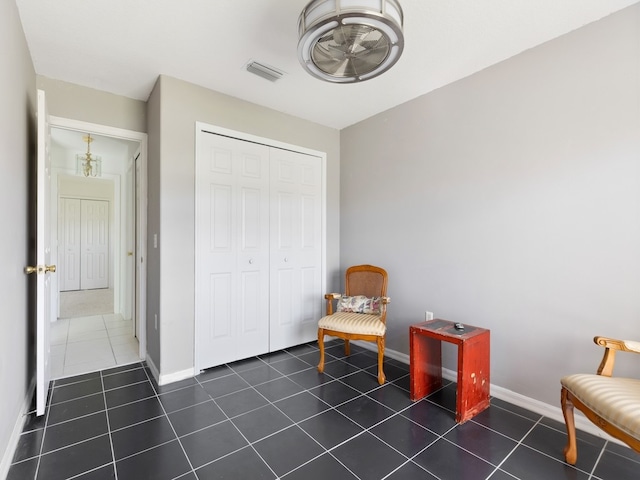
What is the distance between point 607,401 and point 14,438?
2.99 meters

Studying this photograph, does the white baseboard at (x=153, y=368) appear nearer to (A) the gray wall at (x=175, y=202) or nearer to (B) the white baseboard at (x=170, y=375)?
(B) the white baseboard at (x=170, y=375)

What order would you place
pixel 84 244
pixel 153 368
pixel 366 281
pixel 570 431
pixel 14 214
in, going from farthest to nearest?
pixel 84 244 < pixel 366 281 < pixel 153 368 < pixel 14 214 < pixel 570 431

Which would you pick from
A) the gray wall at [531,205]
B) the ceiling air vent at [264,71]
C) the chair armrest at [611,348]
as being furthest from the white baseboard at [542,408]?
the ceiling air vent at [264,71]

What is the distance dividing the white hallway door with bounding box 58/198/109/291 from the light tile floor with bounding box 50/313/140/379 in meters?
3.19

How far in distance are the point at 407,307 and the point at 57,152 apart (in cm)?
506

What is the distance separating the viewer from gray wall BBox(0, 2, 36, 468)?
1.54 meters

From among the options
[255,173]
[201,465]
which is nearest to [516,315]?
[201,465]

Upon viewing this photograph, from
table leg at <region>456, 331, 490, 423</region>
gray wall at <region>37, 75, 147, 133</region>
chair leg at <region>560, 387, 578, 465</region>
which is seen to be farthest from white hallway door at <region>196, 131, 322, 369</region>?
chair leg at <region>560, 387, 578, 465</region>

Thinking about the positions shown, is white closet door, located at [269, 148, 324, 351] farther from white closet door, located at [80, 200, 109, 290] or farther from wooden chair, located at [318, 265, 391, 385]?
white closet door, located at [80, 200, 109, 290]

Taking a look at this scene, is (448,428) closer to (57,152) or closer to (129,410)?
(129,410)

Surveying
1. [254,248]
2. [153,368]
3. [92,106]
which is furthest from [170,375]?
[92,106]

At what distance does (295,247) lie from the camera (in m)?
3.42

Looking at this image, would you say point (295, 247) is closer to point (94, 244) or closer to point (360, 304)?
point (360, 304)

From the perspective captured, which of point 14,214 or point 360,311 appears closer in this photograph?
point 14,214
